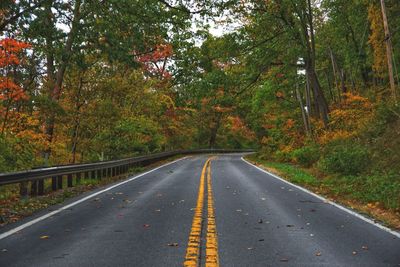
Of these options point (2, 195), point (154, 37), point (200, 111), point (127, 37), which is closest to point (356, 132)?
point (154, 37)

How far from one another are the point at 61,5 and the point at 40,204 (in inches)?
209

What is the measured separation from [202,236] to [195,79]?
21866mm

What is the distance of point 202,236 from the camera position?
644 centimetres

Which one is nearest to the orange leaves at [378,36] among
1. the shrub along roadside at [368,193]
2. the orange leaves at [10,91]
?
the shrub along roadside at [368,193]

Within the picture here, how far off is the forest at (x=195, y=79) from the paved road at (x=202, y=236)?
286 cm

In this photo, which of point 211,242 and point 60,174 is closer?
point 211,242

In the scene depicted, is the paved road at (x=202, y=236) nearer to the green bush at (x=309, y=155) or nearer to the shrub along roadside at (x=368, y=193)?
the shrub along roadside at (x=368, y=193)

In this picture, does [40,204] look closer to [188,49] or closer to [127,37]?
[127,37]

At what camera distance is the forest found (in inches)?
478

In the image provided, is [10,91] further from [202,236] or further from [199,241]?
[199,241]

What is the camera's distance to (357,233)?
6.87m

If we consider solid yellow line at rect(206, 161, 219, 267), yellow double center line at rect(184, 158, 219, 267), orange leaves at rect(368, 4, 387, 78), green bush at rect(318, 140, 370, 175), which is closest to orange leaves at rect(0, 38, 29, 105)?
yellow double center line at rect(184, 158, 219, 267)

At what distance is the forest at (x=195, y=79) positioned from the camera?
12.1 m

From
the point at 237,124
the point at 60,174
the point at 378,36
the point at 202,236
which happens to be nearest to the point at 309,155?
the point at 378,36
